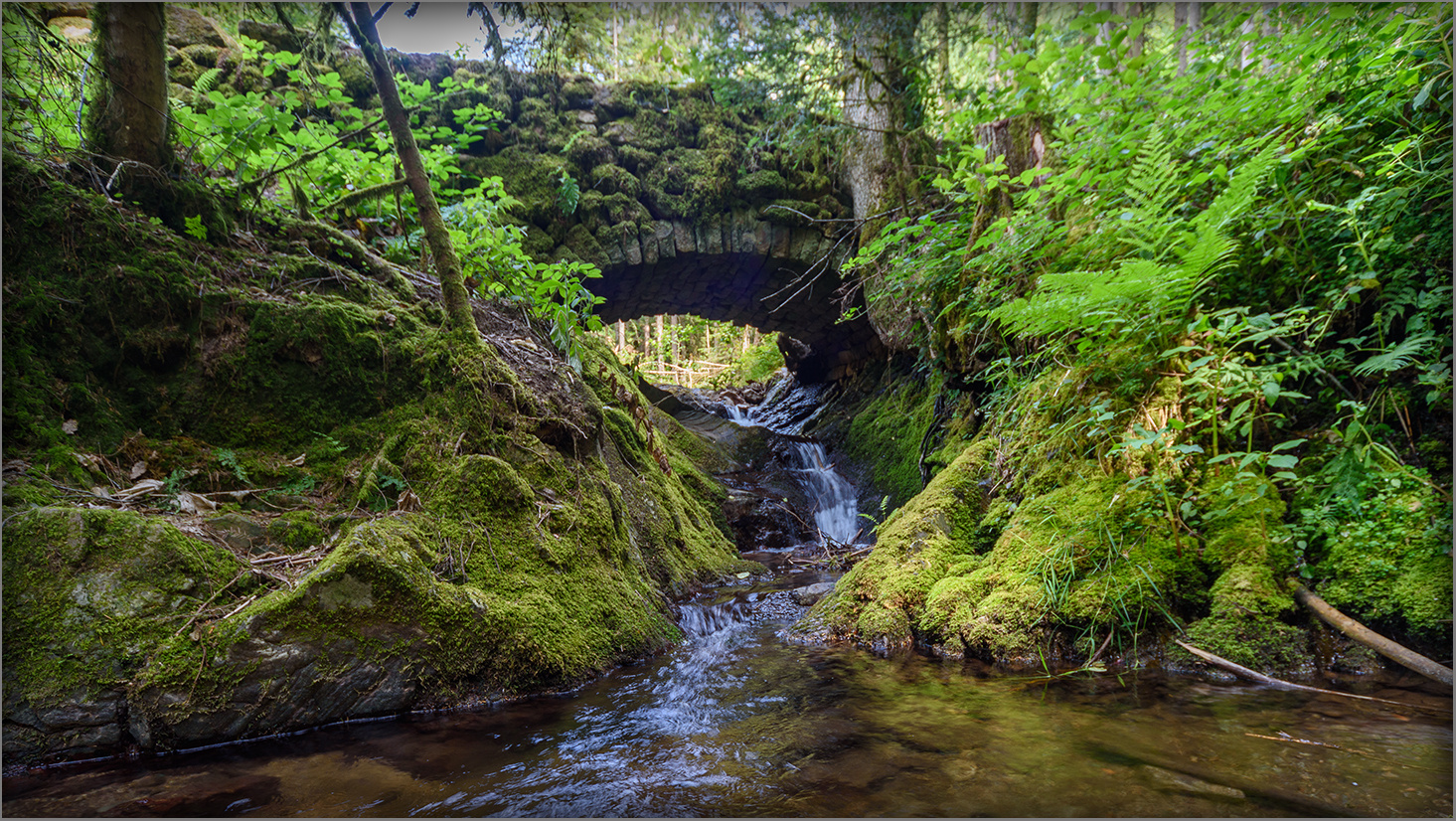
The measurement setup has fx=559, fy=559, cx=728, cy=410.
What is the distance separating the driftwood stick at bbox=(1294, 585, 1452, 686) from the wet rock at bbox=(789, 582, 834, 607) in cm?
285

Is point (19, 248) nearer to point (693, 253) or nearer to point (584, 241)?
point (584, 241)

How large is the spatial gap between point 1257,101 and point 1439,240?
3.66 ft

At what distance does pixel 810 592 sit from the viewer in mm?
4758

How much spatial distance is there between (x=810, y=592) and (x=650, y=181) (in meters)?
7.18

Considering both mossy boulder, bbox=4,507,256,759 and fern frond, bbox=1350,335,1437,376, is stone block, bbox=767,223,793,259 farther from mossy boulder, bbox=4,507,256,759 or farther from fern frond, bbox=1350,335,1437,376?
mossy boulder, bbox=4,507,256,759

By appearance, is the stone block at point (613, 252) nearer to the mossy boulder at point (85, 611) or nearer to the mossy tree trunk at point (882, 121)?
the mossy tree trunk at point (882, 121)

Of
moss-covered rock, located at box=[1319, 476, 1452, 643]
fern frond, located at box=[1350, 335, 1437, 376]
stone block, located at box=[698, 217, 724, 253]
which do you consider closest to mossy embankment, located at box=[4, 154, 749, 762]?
moss-covered rock, located at box=[1319, 476, 1452, 643]

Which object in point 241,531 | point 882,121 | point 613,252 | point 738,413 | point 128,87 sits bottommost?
point 241,531

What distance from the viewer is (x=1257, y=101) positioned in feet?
9.43

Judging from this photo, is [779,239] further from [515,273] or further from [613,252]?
[515,273]

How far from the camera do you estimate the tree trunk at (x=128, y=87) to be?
343 cm

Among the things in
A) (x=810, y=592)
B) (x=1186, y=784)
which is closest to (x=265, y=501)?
(x=810, y=592)

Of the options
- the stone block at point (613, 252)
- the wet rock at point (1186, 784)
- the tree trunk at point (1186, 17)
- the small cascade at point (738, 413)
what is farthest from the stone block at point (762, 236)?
the wet rock at point (1186, 784)

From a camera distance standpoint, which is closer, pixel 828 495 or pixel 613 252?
pixel 613 252
